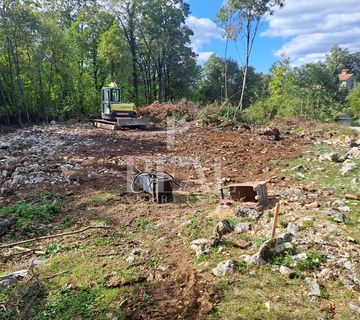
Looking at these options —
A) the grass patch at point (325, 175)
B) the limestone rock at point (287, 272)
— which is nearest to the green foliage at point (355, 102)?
the grass patch at point (325, 175)

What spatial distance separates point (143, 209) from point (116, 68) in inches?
811

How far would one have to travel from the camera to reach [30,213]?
17.2 feet

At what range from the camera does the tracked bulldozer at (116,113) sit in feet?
51.9

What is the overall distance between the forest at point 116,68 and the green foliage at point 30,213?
42.5 ft

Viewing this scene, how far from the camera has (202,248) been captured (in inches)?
152

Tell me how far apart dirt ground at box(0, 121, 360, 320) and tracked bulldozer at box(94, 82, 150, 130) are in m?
3.82

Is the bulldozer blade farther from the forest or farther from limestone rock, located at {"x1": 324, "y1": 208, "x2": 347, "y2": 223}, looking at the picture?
limestone rock, located at {"x1": 324, "y1": 208, "x2": 347, "y2": 223}

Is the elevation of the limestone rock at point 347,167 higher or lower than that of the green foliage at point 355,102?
lower

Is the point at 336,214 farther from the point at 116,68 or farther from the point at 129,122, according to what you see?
the point at 116,68

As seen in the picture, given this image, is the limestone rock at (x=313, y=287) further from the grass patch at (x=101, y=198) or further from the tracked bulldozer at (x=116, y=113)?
the tracked bulldozer at (x=116, y=113)

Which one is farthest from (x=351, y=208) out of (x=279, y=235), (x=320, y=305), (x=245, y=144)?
(x=245, y=144)

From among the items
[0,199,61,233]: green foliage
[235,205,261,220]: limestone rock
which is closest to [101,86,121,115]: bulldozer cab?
[0,199,61,233]: green foliage

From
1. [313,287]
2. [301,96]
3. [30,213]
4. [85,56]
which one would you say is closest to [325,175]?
[313,287]

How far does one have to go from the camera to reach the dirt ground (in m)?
3.18
